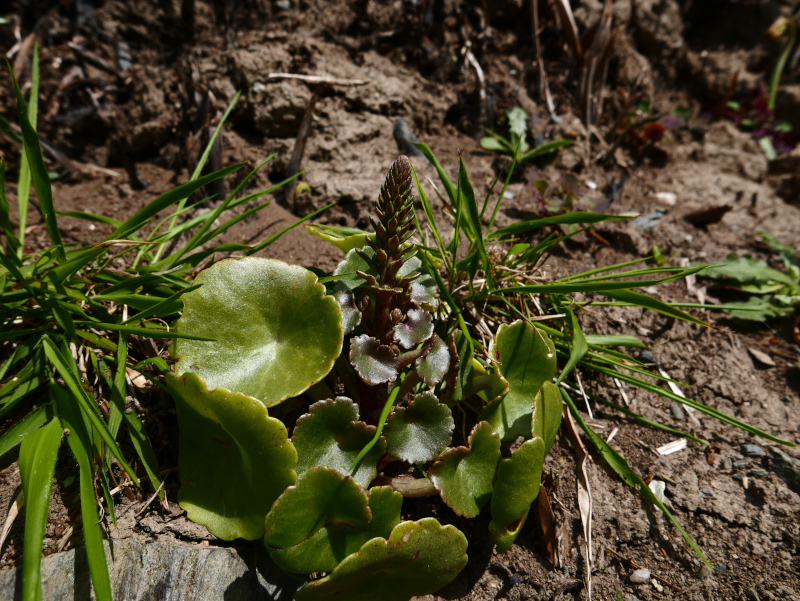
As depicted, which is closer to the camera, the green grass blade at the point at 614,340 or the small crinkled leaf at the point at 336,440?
the small crinkled leaf at the point at 336,440

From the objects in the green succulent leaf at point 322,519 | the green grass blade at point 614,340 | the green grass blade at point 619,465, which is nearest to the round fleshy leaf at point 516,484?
the green succulent leaf at point 322,519

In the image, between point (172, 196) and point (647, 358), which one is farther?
point (647, 358)

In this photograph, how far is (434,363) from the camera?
146cm

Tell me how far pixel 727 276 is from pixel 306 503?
2274mm

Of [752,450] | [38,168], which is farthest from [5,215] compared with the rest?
[752,450]

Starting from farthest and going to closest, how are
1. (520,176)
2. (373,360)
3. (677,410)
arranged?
1. (520,176)
2. (677,410)
3. (373,360)

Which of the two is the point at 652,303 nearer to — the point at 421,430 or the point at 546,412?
the point at 546,412

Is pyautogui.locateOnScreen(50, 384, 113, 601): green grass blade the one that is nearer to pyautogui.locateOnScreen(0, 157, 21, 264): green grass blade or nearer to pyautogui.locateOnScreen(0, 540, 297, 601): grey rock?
pyautogui.locateOnScreen(0, 540, 297, 601): grey rock

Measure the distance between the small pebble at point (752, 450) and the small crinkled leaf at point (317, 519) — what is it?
1.42m

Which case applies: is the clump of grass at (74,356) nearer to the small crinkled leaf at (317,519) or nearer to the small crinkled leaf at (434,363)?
the small crinkled leaf at (317,519)

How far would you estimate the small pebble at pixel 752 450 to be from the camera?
1.79 metres

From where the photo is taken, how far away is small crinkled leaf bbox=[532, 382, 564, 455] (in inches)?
57.1

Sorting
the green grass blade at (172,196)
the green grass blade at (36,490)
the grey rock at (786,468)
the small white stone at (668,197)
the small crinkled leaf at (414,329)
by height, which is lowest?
the grey rock at (786,468)

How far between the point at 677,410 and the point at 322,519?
1449 mm
